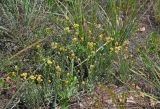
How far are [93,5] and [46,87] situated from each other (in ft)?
2.69

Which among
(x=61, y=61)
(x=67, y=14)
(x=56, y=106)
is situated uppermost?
(x=67, y=14)

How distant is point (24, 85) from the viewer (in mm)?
2514

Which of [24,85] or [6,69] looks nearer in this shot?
[24,85]

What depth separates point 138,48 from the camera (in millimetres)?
2984

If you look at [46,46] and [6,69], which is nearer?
[6,69]

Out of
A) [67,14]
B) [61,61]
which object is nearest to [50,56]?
[61,61]

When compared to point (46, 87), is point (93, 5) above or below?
above

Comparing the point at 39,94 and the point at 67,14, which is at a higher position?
the point at 67,14

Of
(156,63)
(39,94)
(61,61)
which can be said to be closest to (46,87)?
(39,94)

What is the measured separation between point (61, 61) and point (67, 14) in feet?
1.93

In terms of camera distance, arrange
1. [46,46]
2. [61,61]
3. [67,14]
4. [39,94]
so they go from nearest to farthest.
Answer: [39,94]
[61,61]
[46,46]
[67,14]

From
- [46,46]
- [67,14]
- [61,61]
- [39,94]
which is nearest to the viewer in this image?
[39,94]

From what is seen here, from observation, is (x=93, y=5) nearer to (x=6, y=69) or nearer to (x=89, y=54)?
A: (x=89, y=54)

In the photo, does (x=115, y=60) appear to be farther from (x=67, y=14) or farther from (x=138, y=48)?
(x=67, y=14)
